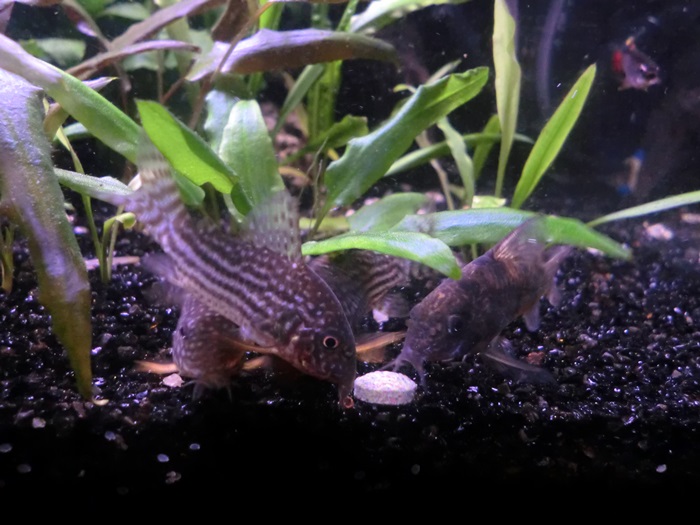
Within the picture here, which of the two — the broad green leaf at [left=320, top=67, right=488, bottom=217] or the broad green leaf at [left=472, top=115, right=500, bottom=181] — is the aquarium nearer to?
the broad green leaf at [left=320, top=67, right=488, bottom=217]

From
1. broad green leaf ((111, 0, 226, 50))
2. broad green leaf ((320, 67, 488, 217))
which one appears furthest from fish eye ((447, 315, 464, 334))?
broad green leaf ((111, 0, 226, 50))

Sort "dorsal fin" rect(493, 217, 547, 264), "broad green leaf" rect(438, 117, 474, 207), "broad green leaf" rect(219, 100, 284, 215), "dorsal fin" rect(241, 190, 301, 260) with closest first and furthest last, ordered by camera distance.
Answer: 1. "dorsal fin" rect(241, 190, 301, 260)
2. "dorsal fin" rect(493, 217, 547, 264)
3. "broad green leaf" rect(219, 100, 284, 215)
4. "broad green leaf" rect(438, 117, 474, 207)

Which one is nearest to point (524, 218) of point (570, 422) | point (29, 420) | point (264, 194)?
point (570, 422)

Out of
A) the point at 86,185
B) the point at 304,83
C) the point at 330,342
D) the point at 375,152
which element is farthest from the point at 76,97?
the point at 304,83

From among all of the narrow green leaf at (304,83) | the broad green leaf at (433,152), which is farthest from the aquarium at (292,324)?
the narrow green leaf at (304,83)

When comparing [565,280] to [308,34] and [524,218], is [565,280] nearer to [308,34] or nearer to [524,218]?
[524,218]

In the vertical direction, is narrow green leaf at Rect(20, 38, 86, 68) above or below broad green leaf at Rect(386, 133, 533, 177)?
above
